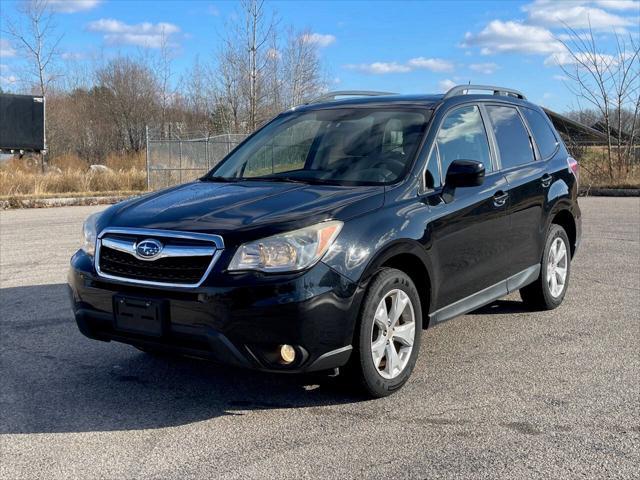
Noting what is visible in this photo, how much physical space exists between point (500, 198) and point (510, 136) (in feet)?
2.70

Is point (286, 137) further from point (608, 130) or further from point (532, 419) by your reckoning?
point (608, 130)

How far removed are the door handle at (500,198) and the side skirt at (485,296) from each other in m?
0.63

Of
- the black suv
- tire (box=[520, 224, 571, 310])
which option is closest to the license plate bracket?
the black suv

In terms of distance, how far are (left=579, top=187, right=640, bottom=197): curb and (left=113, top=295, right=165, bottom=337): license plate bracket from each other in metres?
20.3

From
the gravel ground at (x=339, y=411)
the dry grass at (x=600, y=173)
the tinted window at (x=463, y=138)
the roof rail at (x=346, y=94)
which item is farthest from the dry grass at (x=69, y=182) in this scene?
the tinted window at (x=463, y=138)

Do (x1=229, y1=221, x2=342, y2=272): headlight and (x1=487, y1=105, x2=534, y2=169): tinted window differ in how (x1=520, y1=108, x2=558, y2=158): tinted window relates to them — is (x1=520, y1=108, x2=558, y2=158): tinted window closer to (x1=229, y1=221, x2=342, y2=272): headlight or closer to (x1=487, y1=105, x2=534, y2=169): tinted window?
(x1=487, y1=105, x2=534, y2=169): tinted window

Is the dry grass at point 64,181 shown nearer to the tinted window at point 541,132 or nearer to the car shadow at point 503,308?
the car shadow at point 503,308

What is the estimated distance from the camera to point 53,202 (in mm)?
A: 19828

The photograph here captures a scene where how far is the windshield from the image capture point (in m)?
4.49

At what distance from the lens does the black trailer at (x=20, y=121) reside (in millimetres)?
29578


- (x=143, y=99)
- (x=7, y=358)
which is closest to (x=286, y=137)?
(x=7, y=358)

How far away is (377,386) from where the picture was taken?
154 inches

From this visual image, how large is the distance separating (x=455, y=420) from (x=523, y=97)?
3.59 m

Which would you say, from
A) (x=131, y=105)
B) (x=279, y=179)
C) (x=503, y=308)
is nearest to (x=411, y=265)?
(x=279, y=179)
